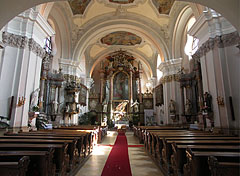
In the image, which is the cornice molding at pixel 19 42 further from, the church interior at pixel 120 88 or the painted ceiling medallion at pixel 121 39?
the painted ceiling medallion at pixel 121 39

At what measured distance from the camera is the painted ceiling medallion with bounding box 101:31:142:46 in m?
17.0

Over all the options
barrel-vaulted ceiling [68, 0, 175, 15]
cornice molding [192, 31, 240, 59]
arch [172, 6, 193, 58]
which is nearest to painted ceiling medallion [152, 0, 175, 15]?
barrel-vaulted ceiling [68, 0, 175, 15]

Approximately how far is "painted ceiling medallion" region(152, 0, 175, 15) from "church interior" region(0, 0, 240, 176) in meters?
0.07

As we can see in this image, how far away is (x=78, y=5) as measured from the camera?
11938mm

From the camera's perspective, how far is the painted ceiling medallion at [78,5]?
1165 centimetres

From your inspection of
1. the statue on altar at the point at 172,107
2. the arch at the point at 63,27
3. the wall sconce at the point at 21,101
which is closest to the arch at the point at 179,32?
the statue on altar at the point at 172,107

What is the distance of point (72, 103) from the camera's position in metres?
12.2

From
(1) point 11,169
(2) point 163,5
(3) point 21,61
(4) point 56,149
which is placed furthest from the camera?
(2) point 163,5

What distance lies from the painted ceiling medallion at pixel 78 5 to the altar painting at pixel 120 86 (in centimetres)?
1027

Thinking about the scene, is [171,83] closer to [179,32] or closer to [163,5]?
[179,32]

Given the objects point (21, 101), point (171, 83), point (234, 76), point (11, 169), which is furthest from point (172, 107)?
point (11, 169)

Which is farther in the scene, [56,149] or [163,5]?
[163,5]

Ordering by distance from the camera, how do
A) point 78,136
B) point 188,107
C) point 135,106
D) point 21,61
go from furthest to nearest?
point 135,106, point 188,107, point 21,61, point 78,136

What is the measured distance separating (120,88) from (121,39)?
20.6 ft
